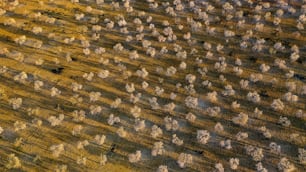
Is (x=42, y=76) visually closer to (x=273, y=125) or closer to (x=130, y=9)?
(x=130, y=9)

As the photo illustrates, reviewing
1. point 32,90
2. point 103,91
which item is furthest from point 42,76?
point 103,91

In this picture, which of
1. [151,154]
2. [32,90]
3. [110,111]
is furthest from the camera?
[32,90]

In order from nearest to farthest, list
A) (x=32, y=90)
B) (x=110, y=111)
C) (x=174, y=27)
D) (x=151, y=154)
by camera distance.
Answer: (x=151, y=154)
(x=110, y=111)
(x=32, y=90)
(x=174, y=27)

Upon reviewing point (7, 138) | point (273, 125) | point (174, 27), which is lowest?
point (7, 138)

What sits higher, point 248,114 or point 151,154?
point 248,114

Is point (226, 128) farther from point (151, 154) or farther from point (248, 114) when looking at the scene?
point (151, 154)

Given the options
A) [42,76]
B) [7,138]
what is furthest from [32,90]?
[7,138]

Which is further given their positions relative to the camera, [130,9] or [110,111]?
[130,9]
